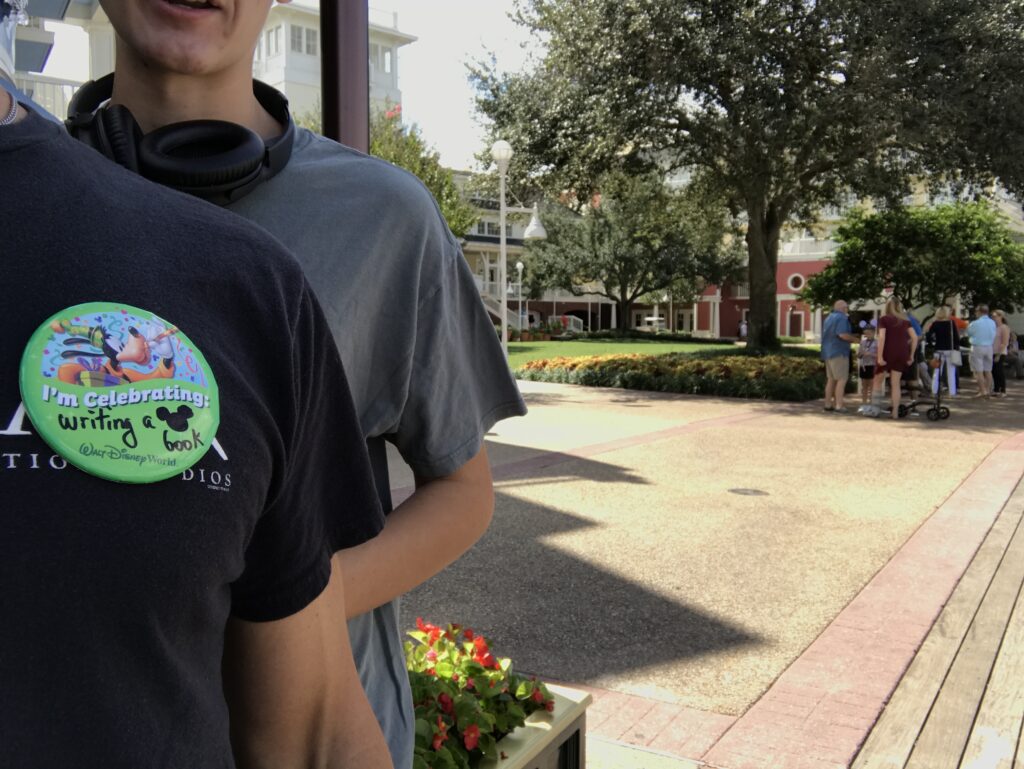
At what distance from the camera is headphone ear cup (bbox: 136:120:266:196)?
107 centimetres

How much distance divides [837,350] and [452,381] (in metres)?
15.5

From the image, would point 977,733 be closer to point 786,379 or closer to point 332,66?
point 332,66

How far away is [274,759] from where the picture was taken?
3.07ft

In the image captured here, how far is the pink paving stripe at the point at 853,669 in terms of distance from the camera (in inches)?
153

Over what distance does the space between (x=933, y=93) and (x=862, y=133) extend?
55.3 inches

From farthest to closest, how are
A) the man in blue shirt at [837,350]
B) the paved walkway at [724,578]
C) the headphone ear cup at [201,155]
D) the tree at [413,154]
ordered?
the tree at [413,154]
the man in blue shirt at [837,350]
the paved walkway at [724,578]
the headphone ear cup at [201,155]

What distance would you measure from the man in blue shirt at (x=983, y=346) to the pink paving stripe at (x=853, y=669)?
12.1 meters

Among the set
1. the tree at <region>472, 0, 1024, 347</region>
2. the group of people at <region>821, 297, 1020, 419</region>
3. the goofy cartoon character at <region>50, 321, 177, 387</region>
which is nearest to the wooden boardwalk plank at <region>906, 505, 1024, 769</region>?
the goofy cartoon character at <region>50, 321, 177, 387</region>

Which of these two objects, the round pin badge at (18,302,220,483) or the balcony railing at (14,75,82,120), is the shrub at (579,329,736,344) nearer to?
the balcony railing at (14,75,82,120)

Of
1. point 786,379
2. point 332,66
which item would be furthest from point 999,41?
point 332,66

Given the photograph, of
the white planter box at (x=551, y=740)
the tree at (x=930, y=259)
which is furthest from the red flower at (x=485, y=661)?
the tree at (x=930, y=259)

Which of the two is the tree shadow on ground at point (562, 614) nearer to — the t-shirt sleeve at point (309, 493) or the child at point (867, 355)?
the t-shirt sleeve at point (309, 493)

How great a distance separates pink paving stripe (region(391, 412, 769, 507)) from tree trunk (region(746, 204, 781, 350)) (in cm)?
975

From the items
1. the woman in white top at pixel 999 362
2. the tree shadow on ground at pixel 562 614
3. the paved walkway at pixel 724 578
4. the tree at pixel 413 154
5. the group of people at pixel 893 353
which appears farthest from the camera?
the tree at pixel 413 154
